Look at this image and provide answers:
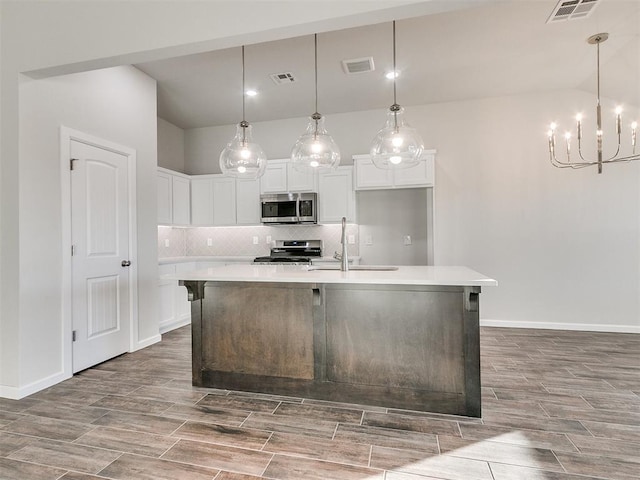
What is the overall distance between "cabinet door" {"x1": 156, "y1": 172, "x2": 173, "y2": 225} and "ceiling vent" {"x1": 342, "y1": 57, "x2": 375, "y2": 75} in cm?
282

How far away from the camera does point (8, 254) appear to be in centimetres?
278

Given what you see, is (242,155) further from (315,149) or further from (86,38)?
(86,38)

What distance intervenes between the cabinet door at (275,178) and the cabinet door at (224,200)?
1.65 ft

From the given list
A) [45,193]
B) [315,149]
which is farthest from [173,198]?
[315,149]

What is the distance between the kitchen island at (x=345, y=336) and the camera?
2.43 metres

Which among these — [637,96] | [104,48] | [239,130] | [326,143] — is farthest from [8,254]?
[637,96]

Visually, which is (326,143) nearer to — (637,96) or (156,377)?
(156,377)

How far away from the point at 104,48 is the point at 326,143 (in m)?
1.73

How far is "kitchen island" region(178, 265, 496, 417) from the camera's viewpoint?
2430mm

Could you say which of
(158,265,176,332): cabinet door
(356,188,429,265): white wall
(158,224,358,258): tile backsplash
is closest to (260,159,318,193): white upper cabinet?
(158,224,358,258): tile backsplash

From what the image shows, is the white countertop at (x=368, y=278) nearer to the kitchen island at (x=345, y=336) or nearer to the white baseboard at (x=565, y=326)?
the kitchen island at (x=345, y=336)

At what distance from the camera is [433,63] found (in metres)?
3.83

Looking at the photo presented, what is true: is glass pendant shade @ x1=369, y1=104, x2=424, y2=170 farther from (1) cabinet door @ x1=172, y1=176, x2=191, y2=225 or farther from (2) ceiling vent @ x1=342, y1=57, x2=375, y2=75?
(1) cabinet door @ x1=172, y1=176, x2=191, y2=225

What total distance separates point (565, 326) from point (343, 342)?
3571mm
